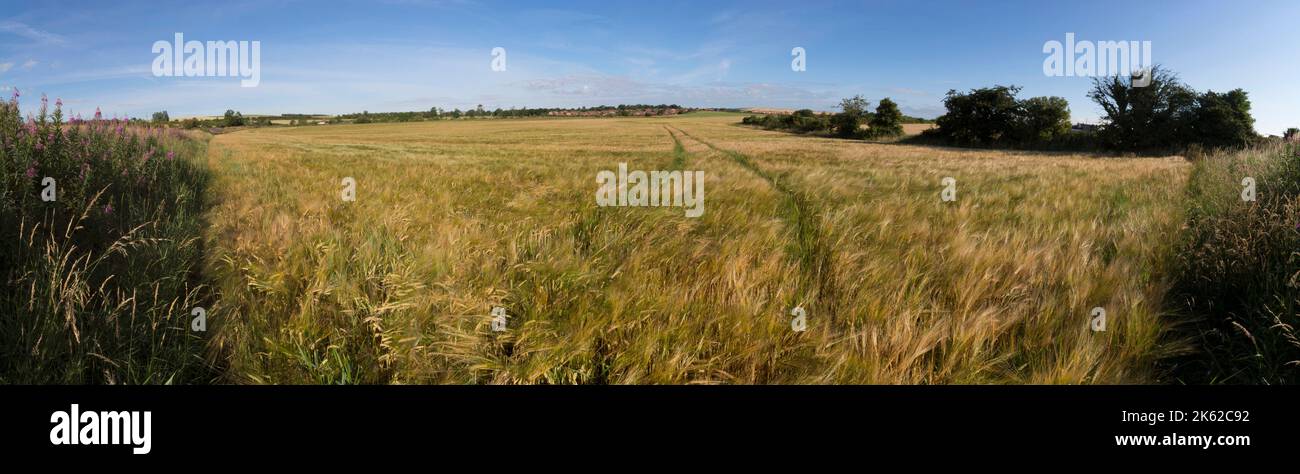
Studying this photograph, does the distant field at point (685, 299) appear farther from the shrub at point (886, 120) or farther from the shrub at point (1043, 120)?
the shrub at point (886, 120)

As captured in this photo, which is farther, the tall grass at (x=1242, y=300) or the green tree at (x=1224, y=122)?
the green tree at (x=1224, y=122)

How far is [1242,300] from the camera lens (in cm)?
245

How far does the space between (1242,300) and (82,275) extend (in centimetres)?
643

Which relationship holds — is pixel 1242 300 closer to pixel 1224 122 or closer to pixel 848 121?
pixel 1224 122

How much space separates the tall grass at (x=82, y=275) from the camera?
1.85 meters

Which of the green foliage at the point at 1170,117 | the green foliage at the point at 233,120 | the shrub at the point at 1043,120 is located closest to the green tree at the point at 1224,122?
the green foliage at the point at 1170,117

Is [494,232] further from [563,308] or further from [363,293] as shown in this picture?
[563,308]

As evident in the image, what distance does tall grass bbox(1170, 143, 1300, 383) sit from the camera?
6.63ft

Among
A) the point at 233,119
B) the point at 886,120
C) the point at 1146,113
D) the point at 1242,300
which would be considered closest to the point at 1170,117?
the point at 1146,113

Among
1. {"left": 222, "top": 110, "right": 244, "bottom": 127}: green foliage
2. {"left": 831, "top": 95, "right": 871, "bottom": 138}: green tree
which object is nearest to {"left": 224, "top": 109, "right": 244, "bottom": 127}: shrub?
{"left": 222, "top": 110, "right": 244, "bottom": 127}: green foliage

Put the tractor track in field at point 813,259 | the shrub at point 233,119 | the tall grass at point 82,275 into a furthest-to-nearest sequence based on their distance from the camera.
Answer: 1. the shrub at point 233,119
2. the tractor track in field at point 813,259
3. the tall grass at point 82,275

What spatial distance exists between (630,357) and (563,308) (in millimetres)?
606

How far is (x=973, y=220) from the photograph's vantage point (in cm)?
484

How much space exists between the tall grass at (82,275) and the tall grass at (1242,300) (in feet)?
15.2
